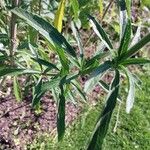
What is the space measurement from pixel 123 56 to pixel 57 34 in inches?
10.3

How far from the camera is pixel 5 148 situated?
2.73 meters

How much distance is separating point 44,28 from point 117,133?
1705mm

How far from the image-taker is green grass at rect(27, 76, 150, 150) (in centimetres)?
293

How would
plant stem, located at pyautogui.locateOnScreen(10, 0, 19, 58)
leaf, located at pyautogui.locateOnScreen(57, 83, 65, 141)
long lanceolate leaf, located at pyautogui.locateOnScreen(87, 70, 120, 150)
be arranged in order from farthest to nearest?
plant stem, located at pyautogui.locateOnScreen(10, 0, 19, 58)
leaf, located at pyautogui.locateOnScreen(57, 83, 65, 141)
long lanceolate leaf, located at pyautogui.locateOnScreen(87, 70, 120, 150)

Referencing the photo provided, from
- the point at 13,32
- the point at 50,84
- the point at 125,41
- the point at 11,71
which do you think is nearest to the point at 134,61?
the point at 125,41

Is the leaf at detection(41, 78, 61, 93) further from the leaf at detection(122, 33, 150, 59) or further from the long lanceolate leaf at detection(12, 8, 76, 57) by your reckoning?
the leaf at detection(122, 33, 150, 59)

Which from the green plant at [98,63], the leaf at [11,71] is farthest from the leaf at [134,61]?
the leaf at [11,71]

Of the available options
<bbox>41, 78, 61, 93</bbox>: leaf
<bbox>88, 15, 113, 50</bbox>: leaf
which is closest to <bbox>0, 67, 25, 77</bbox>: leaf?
<bbox>41, 78, 61, 93</bbox>: leaf

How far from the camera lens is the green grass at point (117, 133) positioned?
2.93 metres

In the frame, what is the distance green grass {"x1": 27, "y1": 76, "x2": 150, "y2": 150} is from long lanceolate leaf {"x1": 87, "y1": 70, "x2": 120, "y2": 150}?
4.91ft

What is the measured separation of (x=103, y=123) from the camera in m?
1.33

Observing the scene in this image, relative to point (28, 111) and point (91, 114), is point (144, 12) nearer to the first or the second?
point (91, 114)

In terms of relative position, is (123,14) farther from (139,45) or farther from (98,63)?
(139,45)

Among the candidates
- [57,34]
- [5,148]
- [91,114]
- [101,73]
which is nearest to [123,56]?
[101,73]
